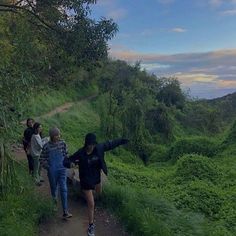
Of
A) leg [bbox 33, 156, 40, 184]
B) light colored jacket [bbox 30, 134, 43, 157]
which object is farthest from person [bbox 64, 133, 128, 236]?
leg [bbox 33, 156, 40, 184]

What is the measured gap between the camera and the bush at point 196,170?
58.7ft

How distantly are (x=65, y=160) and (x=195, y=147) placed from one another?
1985cm

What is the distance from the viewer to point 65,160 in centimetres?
756

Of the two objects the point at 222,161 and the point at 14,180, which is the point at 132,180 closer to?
the point at 222,161

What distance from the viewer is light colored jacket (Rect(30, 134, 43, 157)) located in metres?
9.66

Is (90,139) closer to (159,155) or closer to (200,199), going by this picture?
(200,199)

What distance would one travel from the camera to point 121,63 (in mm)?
43594

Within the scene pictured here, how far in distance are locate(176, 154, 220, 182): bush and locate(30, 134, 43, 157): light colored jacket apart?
9.24 m

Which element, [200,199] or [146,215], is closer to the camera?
[146,215]

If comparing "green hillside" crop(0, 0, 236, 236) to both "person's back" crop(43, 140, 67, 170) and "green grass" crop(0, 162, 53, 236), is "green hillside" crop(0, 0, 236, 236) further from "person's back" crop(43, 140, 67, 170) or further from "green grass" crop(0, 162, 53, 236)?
"person's back" crop(43, 140, 67, 170)

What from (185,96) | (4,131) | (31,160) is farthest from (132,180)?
(185,96)

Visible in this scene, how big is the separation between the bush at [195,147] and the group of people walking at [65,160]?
17.3 metres

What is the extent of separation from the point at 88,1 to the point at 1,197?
5.78 meters

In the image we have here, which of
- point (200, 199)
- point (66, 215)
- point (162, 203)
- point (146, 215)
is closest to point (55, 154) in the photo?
point (66, 215)
